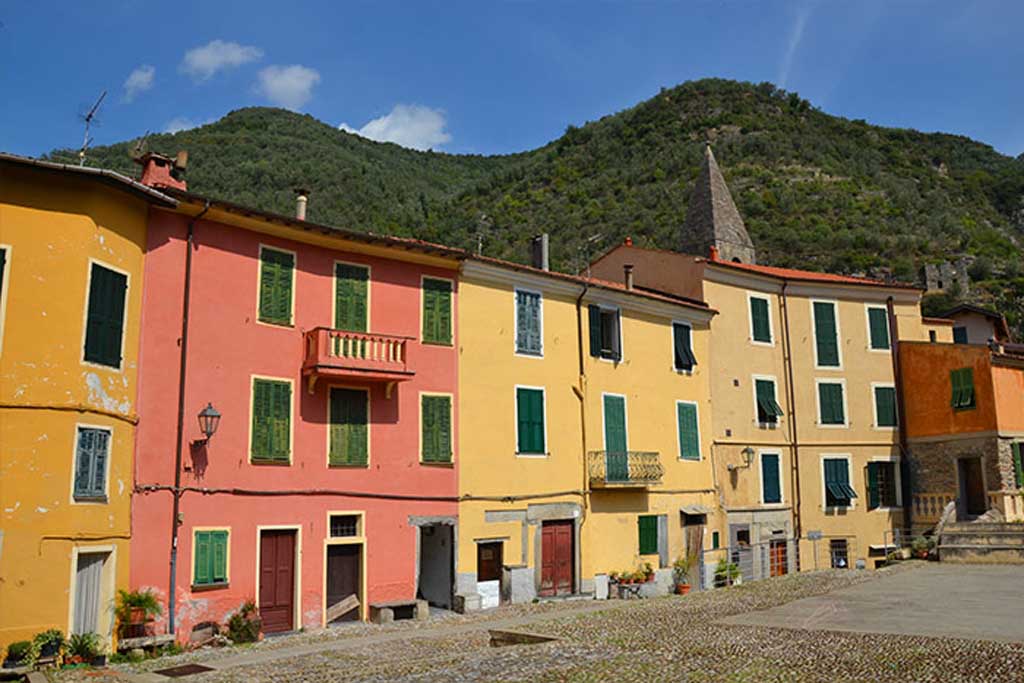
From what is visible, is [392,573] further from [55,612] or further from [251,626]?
[55,612]

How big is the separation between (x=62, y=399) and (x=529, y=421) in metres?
12.4

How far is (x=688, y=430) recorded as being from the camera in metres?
29.0

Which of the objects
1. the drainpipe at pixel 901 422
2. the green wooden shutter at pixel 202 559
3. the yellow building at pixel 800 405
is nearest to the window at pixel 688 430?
the yellow building at pixel 800 405

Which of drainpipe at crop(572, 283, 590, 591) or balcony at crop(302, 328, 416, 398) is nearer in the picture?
balcony at crop(302, 328, 416, 398)

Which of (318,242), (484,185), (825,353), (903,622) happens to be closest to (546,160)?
(484,185)

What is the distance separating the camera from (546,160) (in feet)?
298

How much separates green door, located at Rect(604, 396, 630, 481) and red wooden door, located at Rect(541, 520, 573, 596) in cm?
208

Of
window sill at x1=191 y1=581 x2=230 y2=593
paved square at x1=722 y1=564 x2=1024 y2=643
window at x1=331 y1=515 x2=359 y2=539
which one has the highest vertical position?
window at x1=331 y1=515 x2=359 y2=539

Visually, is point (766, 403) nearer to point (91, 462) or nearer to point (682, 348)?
point (682, 348)

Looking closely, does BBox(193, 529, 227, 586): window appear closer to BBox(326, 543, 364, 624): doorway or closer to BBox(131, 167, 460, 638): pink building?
BBox(131, 167, 460, 638): pink building

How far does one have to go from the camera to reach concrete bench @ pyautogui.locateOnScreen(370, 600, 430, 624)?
20.9 metres

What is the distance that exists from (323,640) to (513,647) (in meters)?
4.56

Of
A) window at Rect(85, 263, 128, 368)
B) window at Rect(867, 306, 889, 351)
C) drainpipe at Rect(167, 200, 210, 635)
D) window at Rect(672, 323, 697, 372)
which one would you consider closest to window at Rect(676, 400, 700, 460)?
window at Rect(672, 323, 697, 372)

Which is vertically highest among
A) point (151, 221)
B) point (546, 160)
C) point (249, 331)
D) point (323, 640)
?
point (546, 160)
